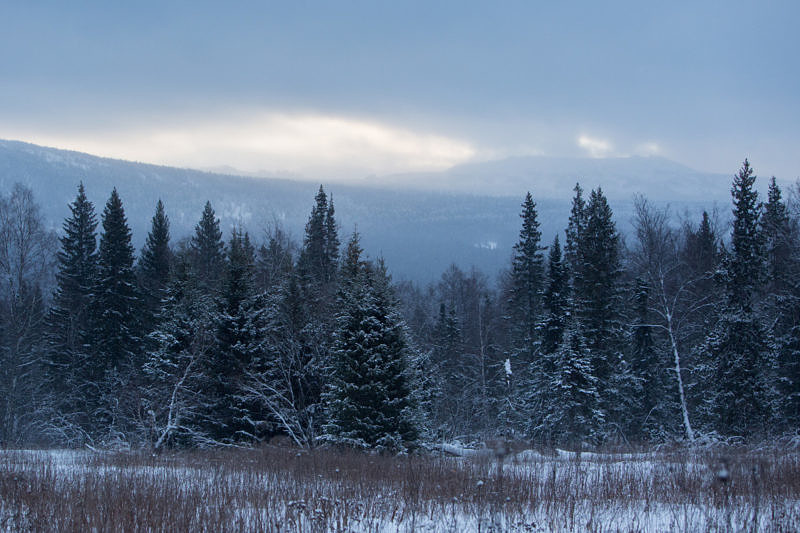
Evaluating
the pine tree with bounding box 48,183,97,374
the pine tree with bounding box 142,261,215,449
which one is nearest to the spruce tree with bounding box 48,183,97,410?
the pine tree with bounding box 48,183,97,374

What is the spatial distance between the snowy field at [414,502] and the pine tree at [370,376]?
→ 8.55m

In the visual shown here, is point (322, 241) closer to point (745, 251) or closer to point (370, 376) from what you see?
point (370, 376)

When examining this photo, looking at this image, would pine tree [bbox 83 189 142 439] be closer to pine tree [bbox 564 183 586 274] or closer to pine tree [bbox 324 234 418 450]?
Answer: pine tree [bbox 324 234 418 450]

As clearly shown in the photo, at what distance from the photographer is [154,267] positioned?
42281mm

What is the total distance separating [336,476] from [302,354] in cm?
1502

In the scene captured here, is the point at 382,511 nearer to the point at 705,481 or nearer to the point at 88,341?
the point at 705,481

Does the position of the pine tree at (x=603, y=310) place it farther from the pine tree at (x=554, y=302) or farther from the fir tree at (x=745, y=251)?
the fir tree at (x=745, y=251)

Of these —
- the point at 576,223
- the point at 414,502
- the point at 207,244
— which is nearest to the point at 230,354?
the point at 414,502

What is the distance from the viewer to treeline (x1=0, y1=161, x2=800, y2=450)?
22078 mm

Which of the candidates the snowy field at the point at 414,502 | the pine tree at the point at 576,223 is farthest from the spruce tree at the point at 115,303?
the pine tree at the point at 576,223

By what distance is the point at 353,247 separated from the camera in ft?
97.8

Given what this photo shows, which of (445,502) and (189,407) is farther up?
(445,502)

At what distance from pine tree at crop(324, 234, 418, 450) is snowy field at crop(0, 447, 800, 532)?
855cm

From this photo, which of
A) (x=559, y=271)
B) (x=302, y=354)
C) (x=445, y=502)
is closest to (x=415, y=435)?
(x=302, y=354)
